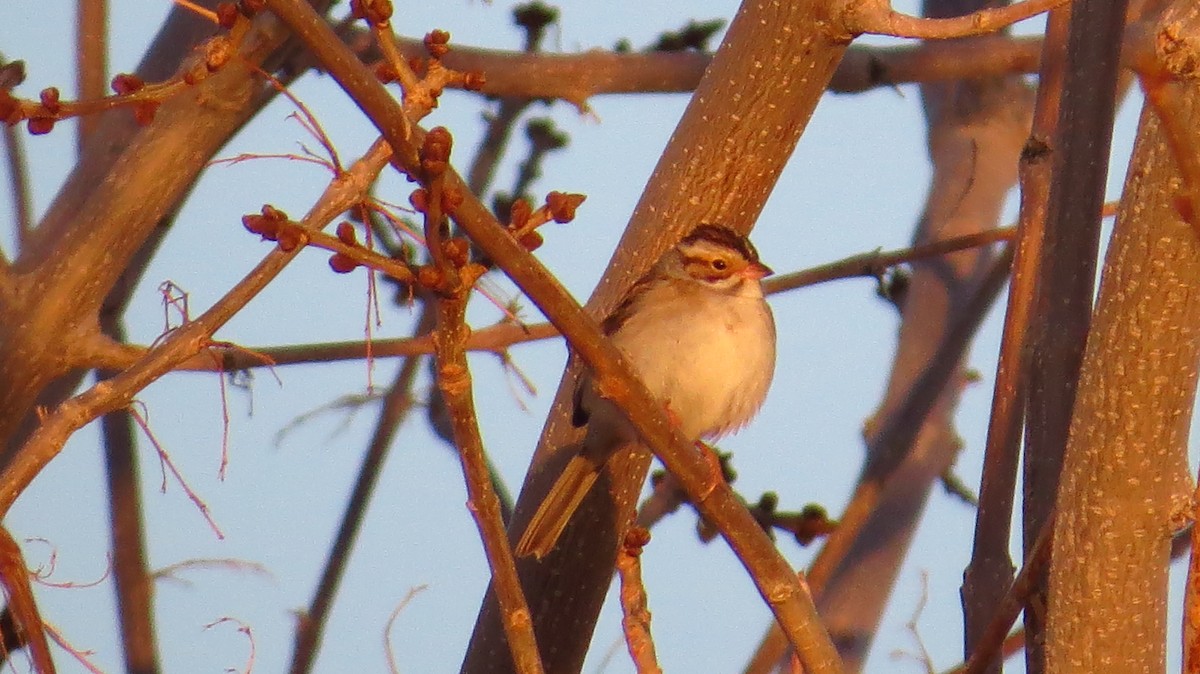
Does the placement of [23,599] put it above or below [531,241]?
below

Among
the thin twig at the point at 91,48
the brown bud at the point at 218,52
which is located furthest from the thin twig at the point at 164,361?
the thin twig at the point at 91,48

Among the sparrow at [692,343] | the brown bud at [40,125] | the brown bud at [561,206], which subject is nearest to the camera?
the brown bud at [561,206]

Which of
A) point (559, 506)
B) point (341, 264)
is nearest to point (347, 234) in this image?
point (341, 264)

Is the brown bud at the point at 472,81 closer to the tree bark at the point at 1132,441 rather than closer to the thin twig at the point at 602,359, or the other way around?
the thin twig at the point at 602,359

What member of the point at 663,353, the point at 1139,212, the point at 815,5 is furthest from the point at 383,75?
the point at 663,353

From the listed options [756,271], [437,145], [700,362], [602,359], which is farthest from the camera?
[756,271]

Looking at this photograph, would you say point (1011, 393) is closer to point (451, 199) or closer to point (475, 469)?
point (475, 469)

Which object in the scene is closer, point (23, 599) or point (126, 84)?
point (23, 599)
